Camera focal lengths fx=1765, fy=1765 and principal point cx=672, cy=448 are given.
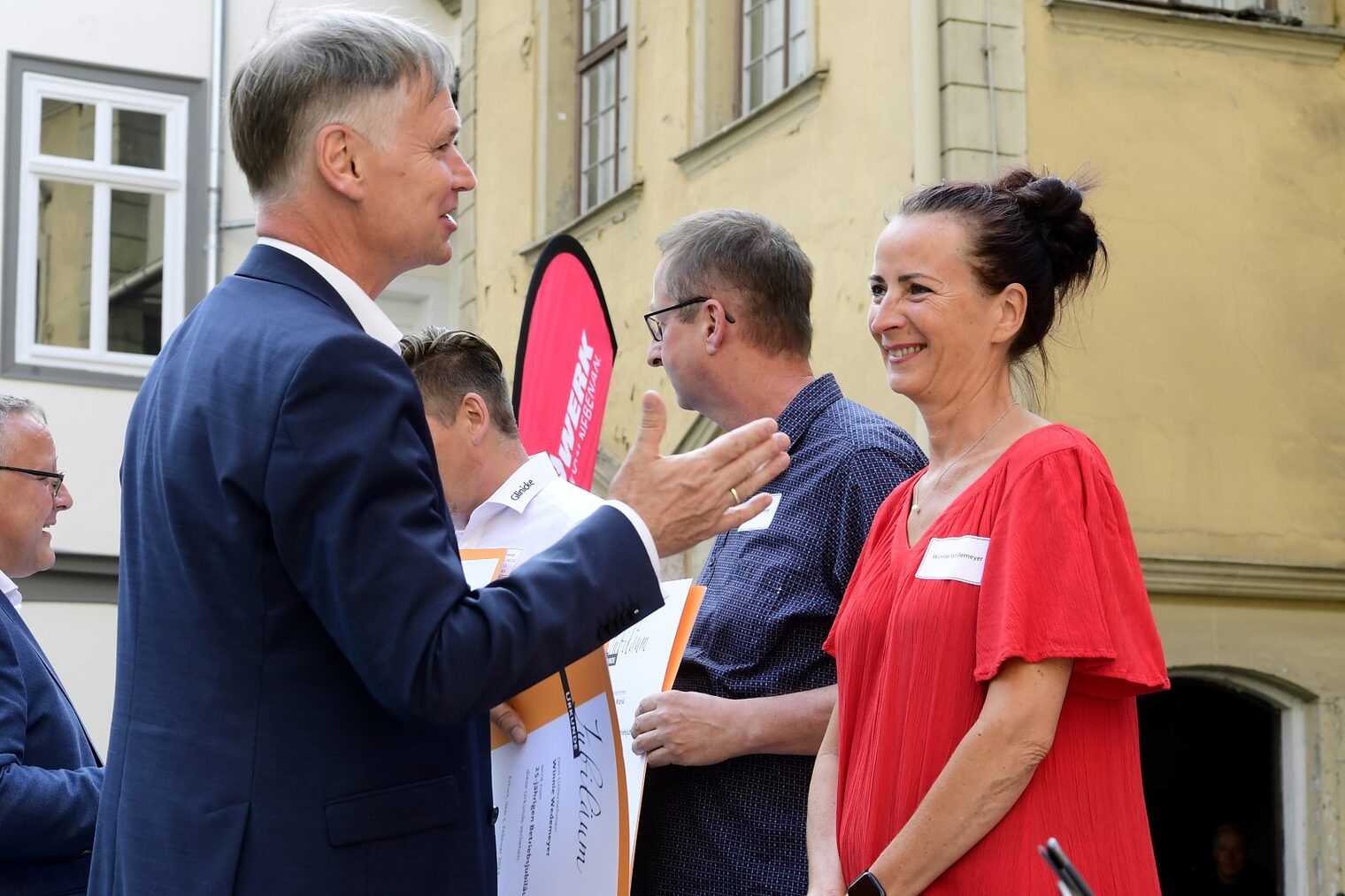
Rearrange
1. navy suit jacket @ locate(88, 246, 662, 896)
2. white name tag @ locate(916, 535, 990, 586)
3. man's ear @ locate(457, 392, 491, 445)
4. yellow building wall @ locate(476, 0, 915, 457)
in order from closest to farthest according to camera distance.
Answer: navy suit jacket @ locate(88, 246, 662, 896) → white name tag @ locate(916, 535, 990, 586) → man's ear @ locate(457, 392, 491, 445) → yellow building wall @ locate(476, 0, 915, 457)

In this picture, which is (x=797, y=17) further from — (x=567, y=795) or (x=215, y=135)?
(x=567, y=795)

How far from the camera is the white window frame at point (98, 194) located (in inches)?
579

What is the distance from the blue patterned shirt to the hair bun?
0.53 meters

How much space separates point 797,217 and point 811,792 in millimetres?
7791

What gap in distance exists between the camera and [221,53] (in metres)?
15.4

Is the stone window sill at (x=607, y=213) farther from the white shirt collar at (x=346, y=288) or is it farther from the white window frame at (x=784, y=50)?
the white shirt collar at (x=346, y=288)

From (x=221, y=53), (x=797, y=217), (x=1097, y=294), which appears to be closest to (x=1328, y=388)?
(x=1097, y=294)

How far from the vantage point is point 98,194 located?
1529 cm

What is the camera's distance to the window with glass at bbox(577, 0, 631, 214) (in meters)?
13.2

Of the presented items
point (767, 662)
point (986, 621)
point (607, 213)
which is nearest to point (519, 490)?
point (767, 662)

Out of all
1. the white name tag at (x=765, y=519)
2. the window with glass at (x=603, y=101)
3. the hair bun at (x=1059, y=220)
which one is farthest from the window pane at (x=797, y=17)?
the hair bun at (x=1059, y=220)

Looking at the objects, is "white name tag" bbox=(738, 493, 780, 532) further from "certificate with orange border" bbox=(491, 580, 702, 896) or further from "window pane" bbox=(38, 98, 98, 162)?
"window pane" bbox=(38, 98, 98, 162)

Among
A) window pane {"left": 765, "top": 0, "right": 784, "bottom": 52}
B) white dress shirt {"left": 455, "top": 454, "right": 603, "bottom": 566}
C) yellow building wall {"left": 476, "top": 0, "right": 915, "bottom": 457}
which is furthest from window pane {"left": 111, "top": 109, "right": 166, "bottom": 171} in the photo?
white dress shirt {"left": 455, "top": 454, "right": 603, "bottom": 566}

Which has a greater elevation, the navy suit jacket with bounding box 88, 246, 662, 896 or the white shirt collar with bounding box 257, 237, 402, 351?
the white shirt collar with bounding box 257, 237, 402, 351
